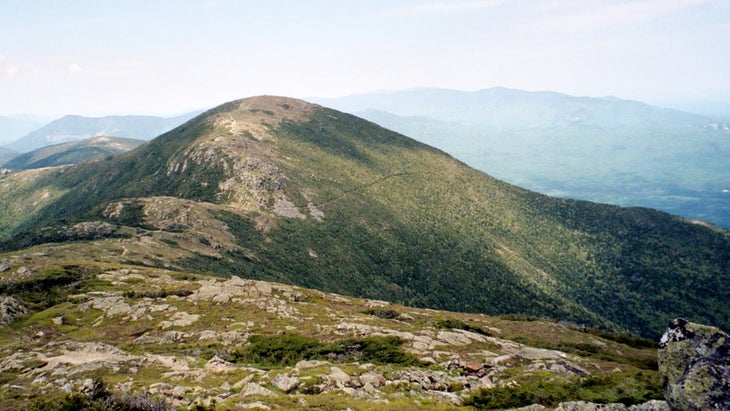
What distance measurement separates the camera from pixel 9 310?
5750cm

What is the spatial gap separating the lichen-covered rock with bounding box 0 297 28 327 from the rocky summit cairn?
266 ft

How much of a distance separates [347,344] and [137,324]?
1321 inches

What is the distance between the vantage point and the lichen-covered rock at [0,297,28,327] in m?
55.8

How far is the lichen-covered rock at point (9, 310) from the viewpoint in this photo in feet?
183

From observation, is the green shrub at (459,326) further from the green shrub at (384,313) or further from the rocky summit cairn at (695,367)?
the rocky summit cairn at (695,367)

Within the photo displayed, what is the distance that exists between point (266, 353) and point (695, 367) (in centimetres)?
4358

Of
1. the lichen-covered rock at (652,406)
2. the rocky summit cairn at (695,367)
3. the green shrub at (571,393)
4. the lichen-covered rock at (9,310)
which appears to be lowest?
the lichen-covered rock at (9,310)

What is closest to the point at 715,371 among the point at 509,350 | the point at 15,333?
the point at 509,350

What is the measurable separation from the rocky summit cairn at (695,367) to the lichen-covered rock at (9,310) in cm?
8117

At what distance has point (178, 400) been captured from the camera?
3045 cm

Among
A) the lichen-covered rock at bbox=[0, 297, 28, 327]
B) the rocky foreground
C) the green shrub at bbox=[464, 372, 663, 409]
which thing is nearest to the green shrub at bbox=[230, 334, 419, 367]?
the rocky foreground

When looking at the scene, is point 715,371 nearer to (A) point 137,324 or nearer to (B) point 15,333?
(A) point 137,324

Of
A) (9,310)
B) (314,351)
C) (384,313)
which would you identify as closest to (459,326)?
(384,313)

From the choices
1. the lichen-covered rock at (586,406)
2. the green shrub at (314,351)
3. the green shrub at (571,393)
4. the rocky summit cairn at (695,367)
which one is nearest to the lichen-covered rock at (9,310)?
the green shrub at (314,351)
